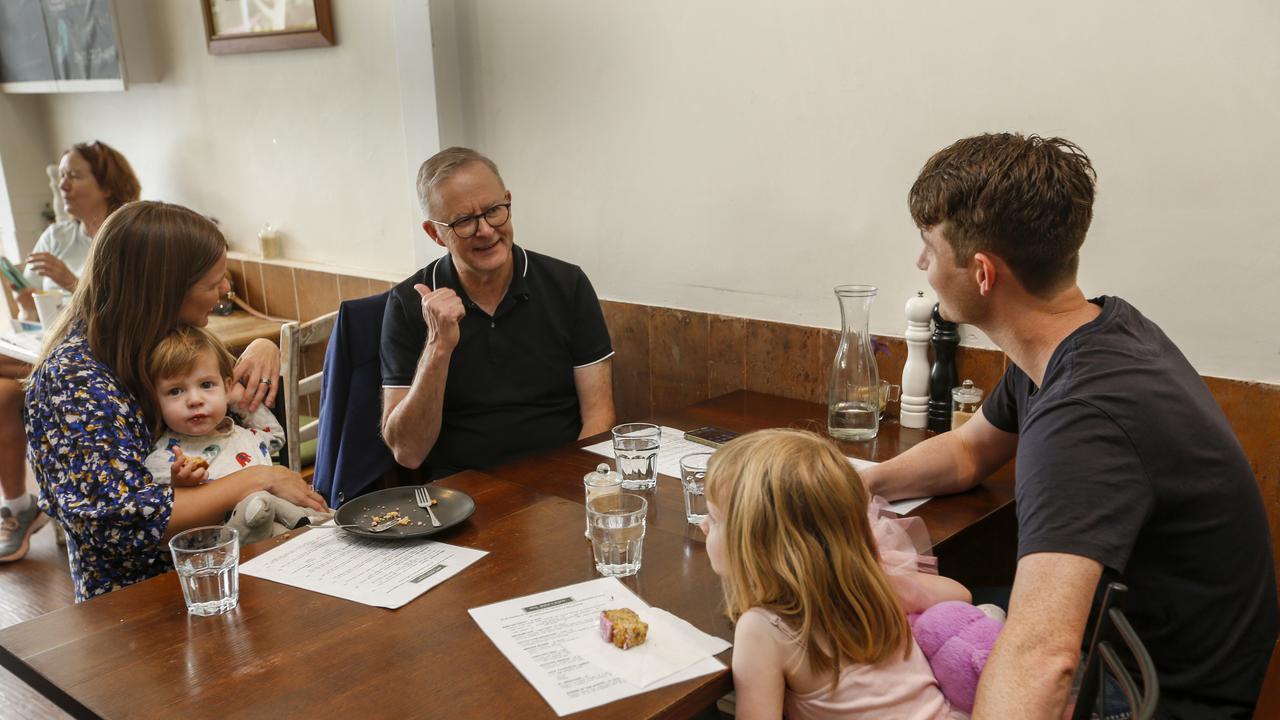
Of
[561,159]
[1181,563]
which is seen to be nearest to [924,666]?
[1181,563]

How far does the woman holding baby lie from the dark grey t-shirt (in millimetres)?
1338

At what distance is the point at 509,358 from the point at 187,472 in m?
0.88

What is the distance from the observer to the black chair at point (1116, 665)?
878 millimetres

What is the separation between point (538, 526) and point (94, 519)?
0.75 metres

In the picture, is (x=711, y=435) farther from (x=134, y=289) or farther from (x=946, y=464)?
(x=134, y=289)

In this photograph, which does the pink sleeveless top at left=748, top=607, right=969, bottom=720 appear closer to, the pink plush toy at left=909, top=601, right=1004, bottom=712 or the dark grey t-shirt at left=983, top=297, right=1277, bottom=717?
the pink plush toy at left=909, top=601, right=1004, bottom=712

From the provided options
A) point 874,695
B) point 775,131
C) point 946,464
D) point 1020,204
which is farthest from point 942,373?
point 874,695

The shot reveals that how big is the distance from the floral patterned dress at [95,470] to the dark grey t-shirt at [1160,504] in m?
1.43

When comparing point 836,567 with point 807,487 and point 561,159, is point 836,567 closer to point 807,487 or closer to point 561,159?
point 807,487

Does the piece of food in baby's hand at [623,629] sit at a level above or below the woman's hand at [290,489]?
above

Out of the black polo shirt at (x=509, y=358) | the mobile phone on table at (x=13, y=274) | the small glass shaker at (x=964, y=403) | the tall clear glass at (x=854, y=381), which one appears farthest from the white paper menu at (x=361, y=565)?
the mobile phone on table at (x=13, y=274)

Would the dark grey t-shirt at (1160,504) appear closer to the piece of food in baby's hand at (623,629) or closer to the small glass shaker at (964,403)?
the piece of food in baby's hand at (623,629)

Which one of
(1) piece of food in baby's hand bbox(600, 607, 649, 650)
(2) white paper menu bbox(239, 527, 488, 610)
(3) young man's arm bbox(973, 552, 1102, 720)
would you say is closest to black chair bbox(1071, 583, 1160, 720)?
(3) young man's arm bbox(973, 552, 1102, 720)

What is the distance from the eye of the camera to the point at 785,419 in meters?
2.25
